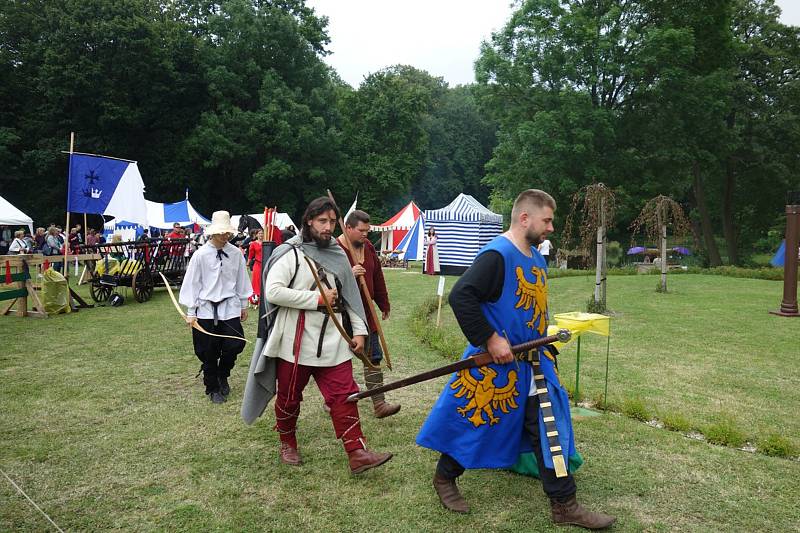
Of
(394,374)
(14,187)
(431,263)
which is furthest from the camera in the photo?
(14,187)

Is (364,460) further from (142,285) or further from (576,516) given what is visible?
(142,285)

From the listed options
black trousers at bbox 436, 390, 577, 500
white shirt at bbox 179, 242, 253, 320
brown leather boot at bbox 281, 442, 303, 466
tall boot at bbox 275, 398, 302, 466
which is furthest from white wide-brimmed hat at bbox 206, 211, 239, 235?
black trousers at bbox 436, 390, 577, 500

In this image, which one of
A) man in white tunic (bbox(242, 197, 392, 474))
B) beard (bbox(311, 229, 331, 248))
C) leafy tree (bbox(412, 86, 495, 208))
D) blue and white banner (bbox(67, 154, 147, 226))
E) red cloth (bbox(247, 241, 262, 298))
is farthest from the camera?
leafy tree (bbox(412, 86, 495, 208))

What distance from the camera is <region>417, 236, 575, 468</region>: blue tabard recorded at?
10.7 ft

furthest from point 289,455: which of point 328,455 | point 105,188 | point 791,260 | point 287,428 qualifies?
point 791,260

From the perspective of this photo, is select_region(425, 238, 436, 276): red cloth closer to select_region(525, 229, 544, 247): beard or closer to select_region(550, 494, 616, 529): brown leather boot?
select_region(525, 229, 544, 247): beard

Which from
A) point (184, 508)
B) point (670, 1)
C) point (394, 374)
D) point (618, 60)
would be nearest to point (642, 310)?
point (394, 374)

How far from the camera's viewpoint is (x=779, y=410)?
5.59 meters

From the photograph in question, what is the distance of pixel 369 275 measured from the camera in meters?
5.42

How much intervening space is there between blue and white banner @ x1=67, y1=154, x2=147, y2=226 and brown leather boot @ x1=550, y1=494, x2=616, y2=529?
418 inches

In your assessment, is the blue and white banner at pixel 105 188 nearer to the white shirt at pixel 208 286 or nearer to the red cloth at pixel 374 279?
the white shirt at pixel 208 286

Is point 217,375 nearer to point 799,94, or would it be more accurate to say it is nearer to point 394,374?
point 394,374

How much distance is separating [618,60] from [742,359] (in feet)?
73.8

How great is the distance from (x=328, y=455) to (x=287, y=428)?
1.32 ft
